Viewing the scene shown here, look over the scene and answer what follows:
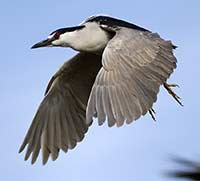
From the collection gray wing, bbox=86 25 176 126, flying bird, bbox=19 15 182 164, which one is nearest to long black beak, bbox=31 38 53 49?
flying bird, bbox=19 15 182 164

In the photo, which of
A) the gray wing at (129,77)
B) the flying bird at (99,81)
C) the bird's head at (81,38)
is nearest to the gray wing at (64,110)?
the flying bird at (99,81)

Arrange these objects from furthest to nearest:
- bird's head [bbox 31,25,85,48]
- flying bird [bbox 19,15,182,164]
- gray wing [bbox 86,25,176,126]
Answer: bird's head [bbox 31,25,85,48] → flying bird [bbox 19,15,182,164] → gray wing [bbox 86,25,176,126]

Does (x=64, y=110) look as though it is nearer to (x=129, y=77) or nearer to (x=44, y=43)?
(x=44, y=43)

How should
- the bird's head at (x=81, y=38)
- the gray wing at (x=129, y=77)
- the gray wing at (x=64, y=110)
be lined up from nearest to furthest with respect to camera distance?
the gray wing at (x=129, y=77) → the bird's head at (x=81, y=38) → the gray wing at (x=64, y=110)

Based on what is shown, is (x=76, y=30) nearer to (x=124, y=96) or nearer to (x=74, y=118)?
(x=74, y=118)

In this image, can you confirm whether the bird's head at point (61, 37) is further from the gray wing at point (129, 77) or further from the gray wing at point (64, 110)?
the gray wing at point (129, 77)

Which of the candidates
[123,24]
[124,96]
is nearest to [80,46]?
[123,24]

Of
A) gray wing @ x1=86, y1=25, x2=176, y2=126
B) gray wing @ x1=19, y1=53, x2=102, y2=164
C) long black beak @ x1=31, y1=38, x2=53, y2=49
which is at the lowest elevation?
gray wing @ x1=19, y1=53, x2=102, y2=164

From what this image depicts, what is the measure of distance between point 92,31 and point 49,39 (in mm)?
490

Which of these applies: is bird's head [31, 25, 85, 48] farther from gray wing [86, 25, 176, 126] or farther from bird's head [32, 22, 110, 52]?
gray wing [86, 25, 176, 126]

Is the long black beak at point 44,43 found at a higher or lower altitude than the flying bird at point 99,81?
higher

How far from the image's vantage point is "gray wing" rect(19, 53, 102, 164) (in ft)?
20.3

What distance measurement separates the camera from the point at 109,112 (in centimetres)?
372

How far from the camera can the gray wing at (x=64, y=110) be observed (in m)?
6.19
